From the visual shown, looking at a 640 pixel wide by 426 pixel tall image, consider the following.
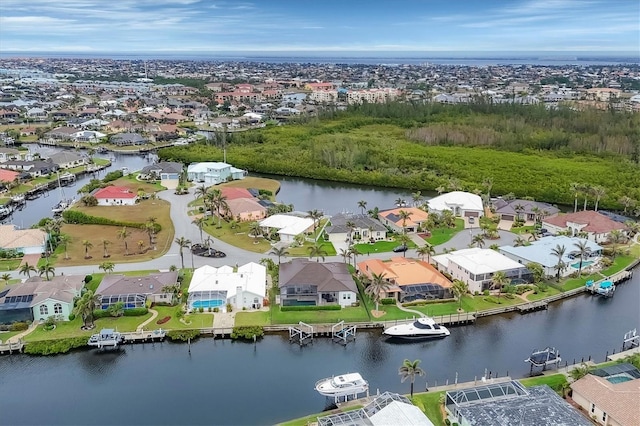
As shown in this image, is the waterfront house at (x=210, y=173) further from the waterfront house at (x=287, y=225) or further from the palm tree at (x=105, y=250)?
the palm tree at (x=105, y=250)

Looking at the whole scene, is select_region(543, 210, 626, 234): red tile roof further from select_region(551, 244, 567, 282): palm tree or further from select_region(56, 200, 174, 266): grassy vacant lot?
select_region(56, 200, 174, 266): grassy vacant lot

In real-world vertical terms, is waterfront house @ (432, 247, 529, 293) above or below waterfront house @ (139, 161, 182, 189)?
below

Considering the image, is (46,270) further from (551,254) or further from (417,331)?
(551,254)

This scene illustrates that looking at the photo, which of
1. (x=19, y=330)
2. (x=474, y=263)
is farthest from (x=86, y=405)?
(x=474, y=263)

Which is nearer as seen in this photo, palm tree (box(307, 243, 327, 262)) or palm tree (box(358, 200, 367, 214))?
palm tree (box(307, 243, 327, 262))

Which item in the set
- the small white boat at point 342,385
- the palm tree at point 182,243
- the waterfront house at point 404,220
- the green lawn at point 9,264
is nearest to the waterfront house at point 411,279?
the small white boat at point 342,385

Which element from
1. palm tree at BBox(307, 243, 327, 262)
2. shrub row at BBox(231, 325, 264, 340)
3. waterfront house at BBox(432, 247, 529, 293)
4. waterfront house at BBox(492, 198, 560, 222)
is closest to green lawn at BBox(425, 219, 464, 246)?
waterfront house at BBox(492, 198, 560, 222)

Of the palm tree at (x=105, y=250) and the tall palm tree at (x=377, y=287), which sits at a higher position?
the tall palm tree at (x=377, y=287)

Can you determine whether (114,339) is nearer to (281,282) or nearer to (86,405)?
(86,405)
